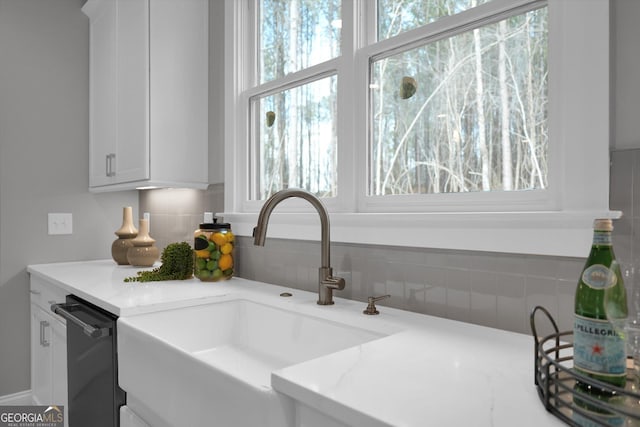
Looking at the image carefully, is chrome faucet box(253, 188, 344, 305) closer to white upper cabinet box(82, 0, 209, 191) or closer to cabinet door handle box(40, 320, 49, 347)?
white upper cabinet box(82, 0, 209, 191)

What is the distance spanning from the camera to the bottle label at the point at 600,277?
0.68m

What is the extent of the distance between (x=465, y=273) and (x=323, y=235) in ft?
1.50

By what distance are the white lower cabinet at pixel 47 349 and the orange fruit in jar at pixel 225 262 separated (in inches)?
26.9

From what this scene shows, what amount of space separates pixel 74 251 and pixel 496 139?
2467mm

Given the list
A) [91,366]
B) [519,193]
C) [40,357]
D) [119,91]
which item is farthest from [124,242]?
[519,193]

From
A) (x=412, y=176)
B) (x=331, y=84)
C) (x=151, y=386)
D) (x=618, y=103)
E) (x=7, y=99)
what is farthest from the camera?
(x=7, y=99)

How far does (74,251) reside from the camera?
262cm

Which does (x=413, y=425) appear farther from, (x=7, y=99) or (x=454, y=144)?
(x=7, y=99)

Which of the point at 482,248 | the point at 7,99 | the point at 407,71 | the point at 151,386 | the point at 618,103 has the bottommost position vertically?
the point at 151,386

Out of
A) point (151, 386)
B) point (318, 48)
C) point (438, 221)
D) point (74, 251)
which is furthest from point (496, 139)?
point (74, 251)

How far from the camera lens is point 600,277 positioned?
681mm

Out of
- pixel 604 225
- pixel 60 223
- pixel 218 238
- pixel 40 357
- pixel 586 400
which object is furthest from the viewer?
pixel 60 223

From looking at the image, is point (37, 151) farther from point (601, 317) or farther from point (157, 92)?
point (601, 317)

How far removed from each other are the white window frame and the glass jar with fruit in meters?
0.24
